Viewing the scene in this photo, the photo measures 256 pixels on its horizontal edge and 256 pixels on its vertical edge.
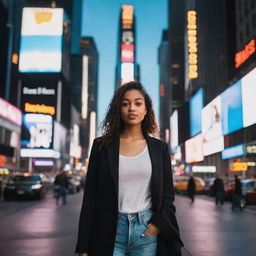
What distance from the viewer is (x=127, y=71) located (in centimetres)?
9431

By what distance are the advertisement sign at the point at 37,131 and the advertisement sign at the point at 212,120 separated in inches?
1277

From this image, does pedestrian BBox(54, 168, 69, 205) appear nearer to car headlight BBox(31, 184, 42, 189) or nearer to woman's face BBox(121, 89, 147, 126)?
car headlight BBox(31, 184, 42, 189)

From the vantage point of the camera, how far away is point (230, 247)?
7699 mm

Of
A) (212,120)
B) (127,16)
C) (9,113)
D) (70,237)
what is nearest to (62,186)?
(70,237)

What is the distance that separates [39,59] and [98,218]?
92.8 meters

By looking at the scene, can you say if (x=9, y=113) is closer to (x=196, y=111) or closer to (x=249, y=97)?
(x=249, y=97)

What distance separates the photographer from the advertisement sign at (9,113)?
4358 centimetres

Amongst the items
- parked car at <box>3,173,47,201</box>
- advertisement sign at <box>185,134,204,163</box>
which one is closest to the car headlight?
parked car at <box>3,173,47,201</box>

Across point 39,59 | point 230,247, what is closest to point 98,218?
point 230,247

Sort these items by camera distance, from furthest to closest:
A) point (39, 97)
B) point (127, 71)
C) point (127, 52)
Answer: point (127, 52) < point (39, 97) < point (127, 71)

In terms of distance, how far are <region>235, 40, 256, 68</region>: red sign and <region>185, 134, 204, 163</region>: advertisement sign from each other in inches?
589

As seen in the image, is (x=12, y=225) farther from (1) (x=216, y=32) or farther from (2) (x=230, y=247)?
(1) (x=216, y=32)

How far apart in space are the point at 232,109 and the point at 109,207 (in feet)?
150

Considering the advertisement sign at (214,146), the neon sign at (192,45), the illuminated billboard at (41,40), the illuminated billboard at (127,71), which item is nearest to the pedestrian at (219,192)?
the advertisement sign at (214,146)
